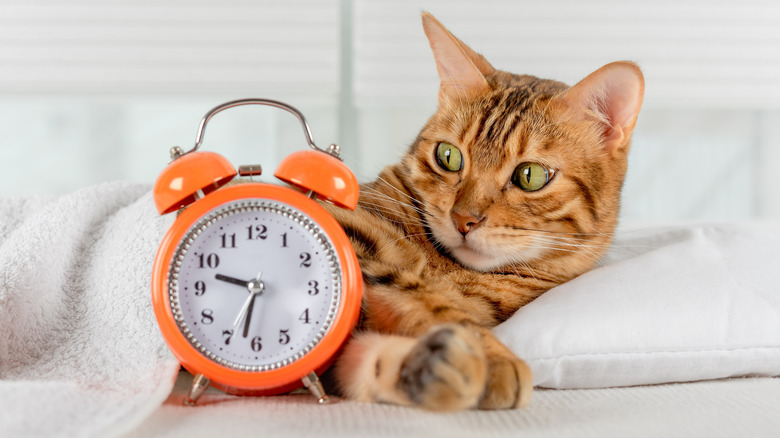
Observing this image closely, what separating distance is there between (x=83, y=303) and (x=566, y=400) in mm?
771

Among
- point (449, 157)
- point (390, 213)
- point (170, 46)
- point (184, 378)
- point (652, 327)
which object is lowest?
point (184, 378)

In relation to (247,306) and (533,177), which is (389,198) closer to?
(533,177)

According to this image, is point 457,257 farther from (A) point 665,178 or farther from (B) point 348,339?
(A) point 665,178

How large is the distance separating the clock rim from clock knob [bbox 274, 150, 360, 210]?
0.02 metres

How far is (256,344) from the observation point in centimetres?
79

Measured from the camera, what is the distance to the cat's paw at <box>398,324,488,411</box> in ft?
2.15

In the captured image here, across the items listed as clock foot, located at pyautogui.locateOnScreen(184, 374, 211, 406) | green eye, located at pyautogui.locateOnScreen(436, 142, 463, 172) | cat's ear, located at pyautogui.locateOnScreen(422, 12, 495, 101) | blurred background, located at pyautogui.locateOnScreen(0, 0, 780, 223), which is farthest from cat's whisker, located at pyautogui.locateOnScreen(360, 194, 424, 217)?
blurred background, located at pyautogui.locateOnScreen(0, 0, 780, 223)

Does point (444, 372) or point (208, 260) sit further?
point (208, 260)

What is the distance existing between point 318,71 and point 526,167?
1.74m

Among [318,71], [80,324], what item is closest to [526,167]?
[80,324]

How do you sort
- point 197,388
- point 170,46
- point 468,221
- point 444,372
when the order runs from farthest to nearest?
1. point 170,46
2. point 468,221
3. point 197,388
4. point 444,372

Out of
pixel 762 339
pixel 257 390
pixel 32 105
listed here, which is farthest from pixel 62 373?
pixel 32 105

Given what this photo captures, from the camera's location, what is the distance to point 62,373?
843 mm

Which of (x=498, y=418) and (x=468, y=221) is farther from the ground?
(x=468, y=221)
